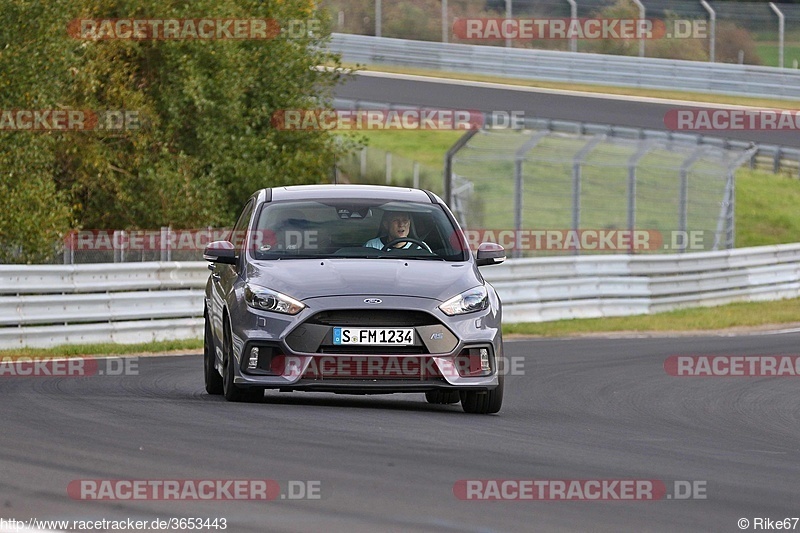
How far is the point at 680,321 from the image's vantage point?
23.1m

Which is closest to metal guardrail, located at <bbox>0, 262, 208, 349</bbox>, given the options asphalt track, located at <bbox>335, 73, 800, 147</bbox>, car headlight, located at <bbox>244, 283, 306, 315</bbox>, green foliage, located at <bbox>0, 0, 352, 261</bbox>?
green foliage, located at <bbox>0, 0, 352, 261</bbox>

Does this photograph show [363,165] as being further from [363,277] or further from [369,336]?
[369,336]

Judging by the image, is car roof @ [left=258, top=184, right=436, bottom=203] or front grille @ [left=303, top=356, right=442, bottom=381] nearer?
front grille @ [left=303, top=356, right=442, bottom=381]

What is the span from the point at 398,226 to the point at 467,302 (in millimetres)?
1104

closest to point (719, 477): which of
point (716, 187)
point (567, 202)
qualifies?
point (716, 187)

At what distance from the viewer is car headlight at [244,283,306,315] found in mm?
9727

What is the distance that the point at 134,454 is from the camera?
7574 millimetres

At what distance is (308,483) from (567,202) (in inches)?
1186

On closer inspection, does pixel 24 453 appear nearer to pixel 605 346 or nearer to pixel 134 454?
pixel 134 454

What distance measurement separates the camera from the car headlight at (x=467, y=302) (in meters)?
9.80

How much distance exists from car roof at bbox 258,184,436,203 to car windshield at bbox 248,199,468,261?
96 mm

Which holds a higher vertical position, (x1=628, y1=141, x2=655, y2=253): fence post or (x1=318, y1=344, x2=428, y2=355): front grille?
(x1=318, y1=344, x2=428, y2=355): front grille

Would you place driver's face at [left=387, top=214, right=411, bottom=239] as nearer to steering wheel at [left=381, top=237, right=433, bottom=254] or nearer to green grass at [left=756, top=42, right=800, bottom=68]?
steering wheel at [left=381, top=237, right=433, bottom=254]

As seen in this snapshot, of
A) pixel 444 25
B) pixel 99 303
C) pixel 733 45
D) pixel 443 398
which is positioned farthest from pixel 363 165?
pixel 443 398
